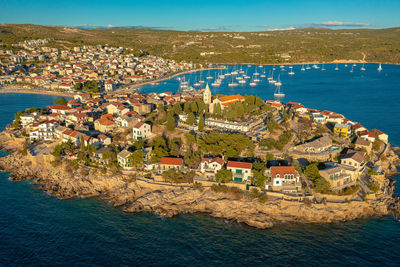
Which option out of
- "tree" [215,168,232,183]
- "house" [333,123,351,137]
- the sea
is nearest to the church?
"house" [333,123,351,137]

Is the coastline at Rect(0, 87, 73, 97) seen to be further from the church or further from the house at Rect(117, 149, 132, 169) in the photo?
the house at Rect(117, 149, 132, 169)

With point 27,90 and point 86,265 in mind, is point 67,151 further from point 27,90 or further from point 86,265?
point 27,90

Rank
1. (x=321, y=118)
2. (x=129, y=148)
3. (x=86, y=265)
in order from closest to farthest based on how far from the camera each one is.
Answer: (x=86, y=265) < (x=129, y=148) < (x=321, y=118)

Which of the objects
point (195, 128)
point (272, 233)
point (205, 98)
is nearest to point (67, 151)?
point (195, 128)

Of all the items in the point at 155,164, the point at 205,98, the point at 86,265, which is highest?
the point at 205,98

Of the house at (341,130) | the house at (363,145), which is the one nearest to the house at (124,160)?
the house at (363,145)

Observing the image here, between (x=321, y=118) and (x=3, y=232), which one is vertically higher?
(x=321, y=118)
